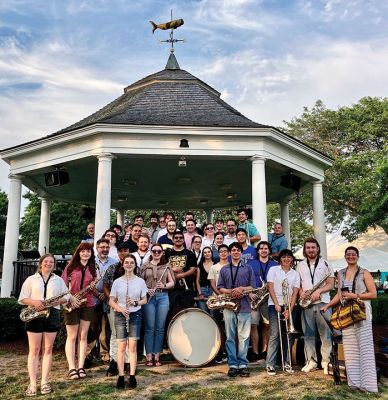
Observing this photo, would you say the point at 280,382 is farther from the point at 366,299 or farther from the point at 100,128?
the point at 100,128

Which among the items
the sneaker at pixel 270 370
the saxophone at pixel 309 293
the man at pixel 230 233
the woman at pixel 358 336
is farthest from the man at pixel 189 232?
the woman at pixel 358 336

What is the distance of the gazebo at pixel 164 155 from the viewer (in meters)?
10.5

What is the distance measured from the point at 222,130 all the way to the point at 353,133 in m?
15.7

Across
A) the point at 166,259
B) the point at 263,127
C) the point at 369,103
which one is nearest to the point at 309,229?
the point at 369,103

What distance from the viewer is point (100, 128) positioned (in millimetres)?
10266

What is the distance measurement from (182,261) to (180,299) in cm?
67

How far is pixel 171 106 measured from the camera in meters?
A: 12.4

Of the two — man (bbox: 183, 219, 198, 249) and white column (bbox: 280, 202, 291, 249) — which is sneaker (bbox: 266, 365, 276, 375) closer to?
man (bbox: 183, 219, 198, 249)

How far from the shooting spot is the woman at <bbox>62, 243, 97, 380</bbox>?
6055 millimetres

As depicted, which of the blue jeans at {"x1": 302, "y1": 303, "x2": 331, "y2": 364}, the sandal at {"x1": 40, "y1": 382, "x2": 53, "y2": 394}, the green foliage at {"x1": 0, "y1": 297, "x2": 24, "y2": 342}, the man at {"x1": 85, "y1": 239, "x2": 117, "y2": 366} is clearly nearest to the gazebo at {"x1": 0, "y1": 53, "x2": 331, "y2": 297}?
the green foliage at {"x1": 0, "y1": 297, "x2": 24, "y2": 342}

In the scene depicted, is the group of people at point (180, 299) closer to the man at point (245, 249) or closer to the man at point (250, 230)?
the man at point (245, 249)

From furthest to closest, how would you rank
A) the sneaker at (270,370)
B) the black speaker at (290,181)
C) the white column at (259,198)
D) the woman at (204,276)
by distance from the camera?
the black speaker at (290,181) → the white column at (259,198) → the woman at (204,276) → the sneaker at (270,370)

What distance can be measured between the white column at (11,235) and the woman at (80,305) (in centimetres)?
609

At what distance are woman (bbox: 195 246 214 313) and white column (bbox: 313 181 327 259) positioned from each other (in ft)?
20.8
